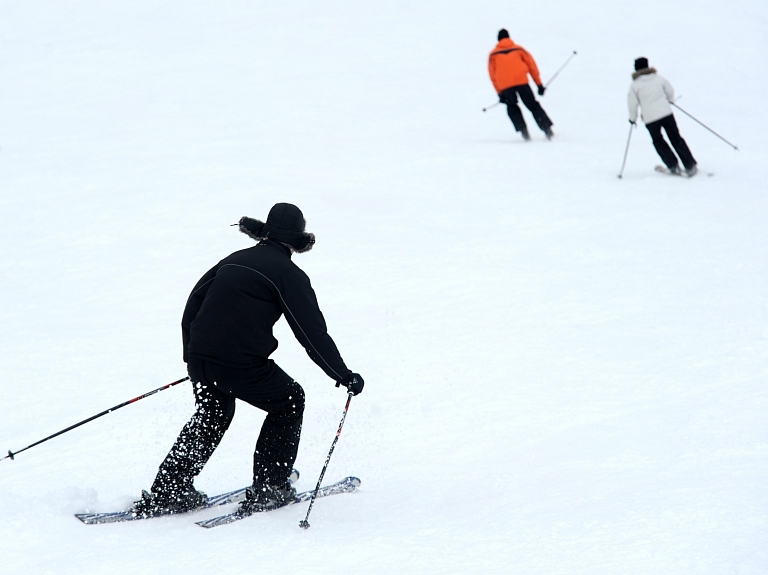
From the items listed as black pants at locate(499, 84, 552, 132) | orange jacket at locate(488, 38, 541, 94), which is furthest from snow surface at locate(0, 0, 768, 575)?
orange jacket at locate(488, 38, 541, 94)

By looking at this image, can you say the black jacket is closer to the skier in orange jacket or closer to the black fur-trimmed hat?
the black fur-trimmed hat

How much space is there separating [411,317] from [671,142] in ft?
17.0

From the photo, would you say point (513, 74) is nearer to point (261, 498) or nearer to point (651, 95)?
point (651, 95)

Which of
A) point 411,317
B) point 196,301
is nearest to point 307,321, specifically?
point 196,301

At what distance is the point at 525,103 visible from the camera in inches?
→ 456

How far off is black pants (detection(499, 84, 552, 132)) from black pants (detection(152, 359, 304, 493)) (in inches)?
351

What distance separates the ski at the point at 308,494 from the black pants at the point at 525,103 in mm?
8629

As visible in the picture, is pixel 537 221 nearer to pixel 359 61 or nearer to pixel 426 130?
pixel 426 130

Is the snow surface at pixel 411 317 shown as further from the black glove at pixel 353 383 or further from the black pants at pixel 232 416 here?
the black glove at pixel 353 383

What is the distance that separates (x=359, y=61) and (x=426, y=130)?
4.76 metres

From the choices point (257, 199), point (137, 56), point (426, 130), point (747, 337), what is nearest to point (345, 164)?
point (257, 199)

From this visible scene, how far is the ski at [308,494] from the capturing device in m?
3.46

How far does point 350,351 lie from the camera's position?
5.73 meters

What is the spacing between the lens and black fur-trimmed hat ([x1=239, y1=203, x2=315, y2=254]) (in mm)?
3424
